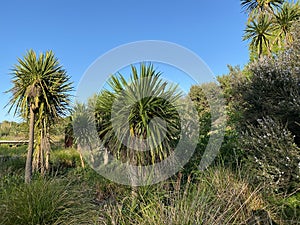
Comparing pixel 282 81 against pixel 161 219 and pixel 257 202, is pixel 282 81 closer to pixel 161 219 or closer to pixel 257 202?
pixel 257 202

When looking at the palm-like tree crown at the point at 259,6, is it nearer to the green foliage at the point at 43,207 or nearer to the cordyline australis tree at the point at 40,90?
the cordyline australis tree at the point at 40,90

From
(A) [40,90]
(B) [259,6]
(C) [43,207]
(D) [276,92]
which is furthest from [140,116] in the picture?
(B) [259,6]

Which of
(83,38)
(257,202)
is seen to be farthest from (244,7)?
(257,202)

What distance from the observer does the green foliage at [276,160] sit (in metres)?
2.91

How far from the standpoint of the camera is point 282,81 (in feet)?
11.7

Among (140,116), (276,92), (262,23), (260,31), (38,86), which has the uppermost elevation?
(262,23)

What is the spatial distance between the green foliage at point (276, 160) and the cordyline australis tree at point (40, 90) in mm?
4703

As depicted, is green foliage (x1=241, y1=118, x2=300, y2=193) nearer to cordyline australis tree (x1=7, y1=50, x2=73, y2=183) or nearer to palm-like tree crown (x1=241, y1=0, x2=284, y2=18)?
cordyline australis tree (x1=7, y1=50, x2=73, y2=183)

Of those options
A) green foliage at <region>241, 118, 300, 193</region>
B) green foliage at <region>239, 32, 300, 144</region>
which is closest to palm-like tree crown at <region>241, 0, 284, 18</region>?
green foliage at <region>239, 32, 300, 144</region>

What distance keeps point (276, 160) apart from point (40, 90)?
5148 millimetres

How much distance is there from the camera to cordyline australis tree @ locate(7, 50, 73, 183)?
5516 millimetres

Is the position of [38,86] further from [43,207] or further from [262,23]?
[262,23]

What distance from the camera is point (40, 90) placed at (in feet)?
18.0

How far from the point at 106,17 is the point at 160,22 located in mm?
1794
